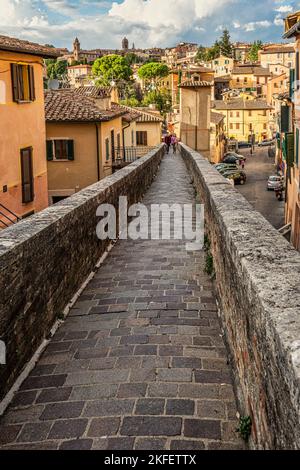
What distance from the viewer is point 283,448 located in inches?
99.9

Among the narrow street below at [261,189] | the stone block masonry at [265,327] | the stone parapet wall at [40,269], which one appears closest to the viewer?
the stone block masonry at [265,327]

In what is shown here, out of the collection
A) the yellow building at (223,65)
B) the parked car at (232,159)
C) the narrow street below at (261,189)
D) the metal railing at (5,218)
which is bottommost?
the narrow street below at (261,189)

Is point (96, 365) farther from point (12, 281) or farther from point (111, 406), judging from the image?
point (12, 281)

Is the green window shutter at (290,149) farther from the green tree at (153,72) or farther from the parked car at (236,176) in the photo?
the green tree at (153,72)

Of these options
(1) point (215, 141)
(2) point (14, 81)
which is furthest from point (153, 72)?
(2) point (14, 81)

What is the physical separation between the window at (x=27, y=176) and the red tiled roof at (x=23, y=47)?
340 centimetres

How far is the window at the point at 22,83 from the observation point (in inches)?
733

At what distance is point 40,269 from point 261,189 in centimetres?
4586

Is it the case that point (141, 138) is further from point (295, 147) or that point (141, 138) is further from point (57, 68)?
point (57, 68)

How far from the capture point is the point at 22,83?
19.5 m

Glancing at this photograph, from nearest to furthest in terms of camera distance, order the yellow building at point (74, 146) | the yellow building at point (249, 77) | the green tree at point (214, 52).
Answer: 1. the yellow building at point (74, 146)
2. the yellow building at point (249, 77)
3. the green tree at point (214, 52)

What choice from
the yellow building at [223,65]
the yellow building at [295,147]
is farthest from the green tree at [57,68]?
the yellow building at [295,147]
